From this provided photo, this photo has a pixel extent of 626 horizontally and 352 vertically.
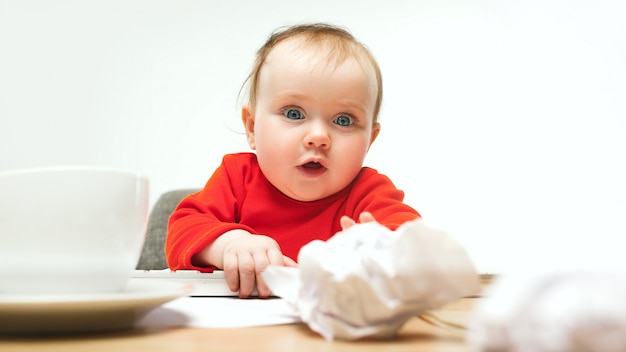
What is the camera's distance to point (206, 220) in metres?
0.84

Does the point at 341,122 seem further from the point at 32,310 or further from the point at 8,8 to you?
the point at 8,8

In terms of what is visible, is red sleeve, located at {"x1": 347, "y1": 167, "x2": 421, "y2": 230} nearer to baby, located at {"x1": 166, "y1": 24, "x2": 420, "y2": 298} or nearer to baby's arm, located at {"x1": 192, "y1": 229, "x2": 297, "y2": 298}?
baby, located at {"x1": 166, "y1": 24, "x2": 420, "y2": 298}

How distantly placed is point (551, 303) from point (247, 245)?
0.46 meters

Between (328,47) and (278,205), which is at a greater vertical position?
(328,47)

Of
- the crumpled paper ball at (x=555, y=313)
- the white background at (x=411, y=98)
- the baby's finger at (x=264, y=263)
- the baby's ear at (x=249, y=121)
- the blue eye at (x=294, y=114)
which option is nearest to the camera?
the crumpled paper ball at (x=555, y=313)

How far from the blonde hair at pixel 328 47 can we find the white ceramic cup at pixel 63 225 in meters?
0.53

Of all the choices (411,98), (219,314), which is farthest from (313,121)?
(411,98)

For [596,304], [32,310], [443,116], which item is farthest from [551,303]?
[443,116]

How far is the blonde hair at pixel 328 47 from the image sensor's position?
36.1 inches

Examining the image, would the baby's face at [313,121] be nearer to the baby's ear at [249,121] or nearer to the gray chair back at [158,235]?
the baby's ear at [249,121]

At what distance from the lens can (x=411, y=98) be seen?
2.75 m

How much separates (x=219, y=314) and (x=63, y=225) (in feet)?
0.42

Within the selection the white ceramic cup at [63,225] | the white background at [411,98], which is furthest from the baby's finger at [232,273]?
the white background at [411,98]

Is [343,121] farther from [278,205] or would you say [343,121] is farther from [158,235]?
[158,235]
